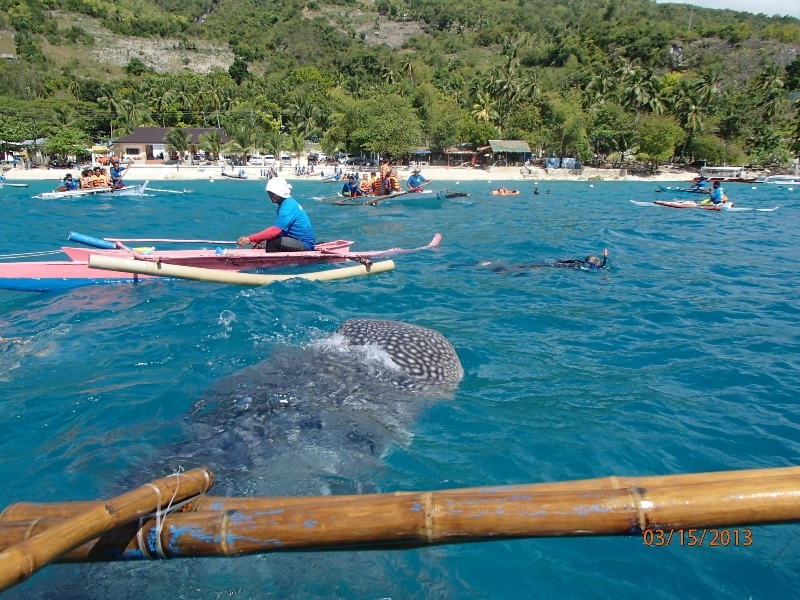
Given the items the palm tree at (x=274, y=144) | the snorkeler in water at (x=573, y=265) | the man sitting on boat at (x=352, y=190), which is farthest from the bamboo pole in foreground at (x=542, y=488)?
the palm tree at (x=274, y=144)

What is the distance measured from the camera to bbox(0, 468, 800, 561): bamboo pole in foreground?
6.93 feet

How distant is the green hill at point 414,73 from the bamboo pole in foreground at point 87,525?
6181 cm

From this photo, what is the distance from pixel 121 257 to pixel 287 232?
10.0 feet

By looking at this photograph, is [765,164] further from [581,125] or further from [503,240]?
[503,240]

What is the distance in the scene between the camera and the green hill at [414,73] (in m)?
68.6

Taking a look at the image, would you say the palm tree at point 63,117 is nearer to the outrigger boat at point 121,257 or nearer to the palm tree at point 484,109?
the palm tree at point 484,109

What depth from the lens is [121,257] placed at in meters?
9.55

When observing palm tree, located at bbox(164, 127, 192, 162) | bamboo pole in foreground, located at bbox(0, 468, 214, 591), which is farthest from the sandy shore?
bamboo pole in foreground, located at bbox(0, 468, 214, 591)

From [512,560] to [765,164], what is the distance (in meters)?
76.9

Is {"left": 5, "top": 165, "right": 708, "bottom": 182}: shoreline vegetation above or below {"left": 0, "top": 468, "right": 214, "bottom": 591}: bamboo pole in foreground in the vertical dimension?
above

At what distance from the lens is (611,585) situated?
347 cm

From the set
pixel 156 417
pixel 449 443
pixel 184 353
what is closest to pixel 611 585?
pixel 449 443

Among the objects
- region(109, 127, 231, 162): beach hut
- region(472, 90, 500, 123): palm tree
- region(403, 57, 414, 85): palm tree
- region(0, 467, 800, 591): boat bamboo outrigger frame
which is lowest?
region(0, 467, 800, 591): boat bamboo outrigger frame
